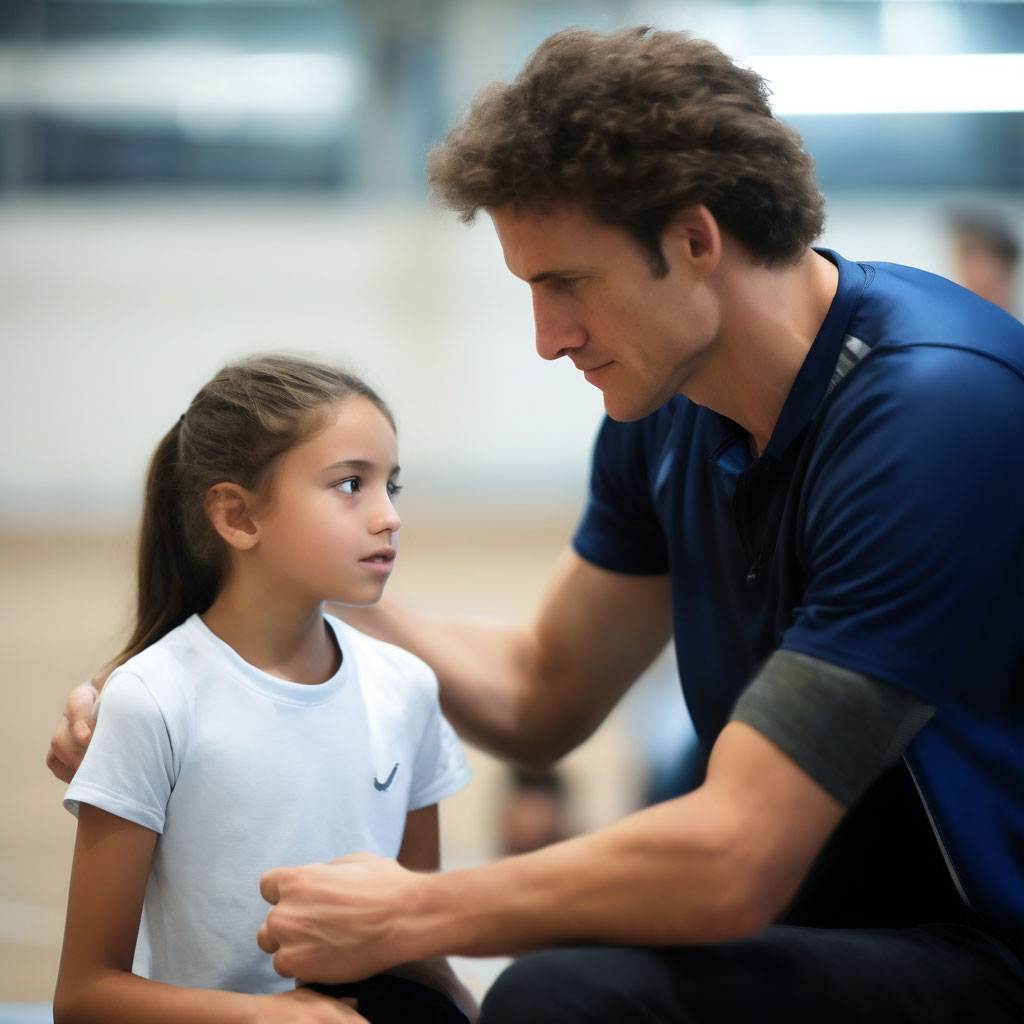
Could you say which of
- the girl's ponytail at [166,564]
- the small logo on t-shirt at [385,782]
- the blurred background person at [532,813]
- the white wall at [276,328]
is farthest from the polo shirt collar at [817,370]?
the white wall at [276,328]

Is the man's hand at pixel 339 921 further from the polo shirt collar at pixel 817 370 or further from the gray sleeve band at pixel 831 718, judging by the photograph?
the polo shirt collar at pixel 817 370

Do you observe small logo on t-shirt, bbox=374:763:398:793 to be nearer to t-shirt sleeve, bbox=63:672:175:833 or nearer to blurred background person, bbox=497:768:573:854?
t-shirt sleeve, bbox=63:672:175:833

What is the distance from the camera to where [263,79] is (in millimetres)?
7008

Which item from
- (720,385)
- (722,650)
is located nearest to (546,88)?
(720,385)

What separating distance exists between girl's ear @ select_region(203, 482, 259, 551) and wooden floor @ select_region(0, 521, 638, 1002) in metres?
0.23

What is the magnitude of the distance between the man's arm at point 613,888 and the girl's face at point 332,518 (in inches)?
12.8

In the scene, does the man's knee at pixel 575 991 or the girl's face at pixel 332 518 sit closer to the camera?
the man's knee at pixel 575 991

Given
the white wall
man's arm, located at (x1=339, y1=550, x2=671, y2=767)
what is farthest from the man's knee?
the white wall

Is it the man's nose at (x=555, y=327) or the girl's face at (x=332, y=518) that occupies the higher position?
the man's nose at (x=555, y=327)

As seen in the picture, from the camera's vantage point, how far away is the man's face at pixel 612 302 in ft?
4.25

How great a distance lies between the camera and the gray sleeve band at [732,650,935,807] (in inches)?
42.6

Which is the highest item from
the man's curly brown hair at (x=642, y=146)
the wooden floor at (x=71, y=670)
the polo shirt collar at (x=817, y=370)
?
the man's curly brown hair at (x=642, y=146)

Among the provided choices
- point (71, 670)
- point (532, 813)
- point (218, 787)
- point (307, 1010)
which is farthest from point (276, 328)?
point (307, 1010)

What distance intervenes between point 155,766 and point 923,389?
0.86 meters
